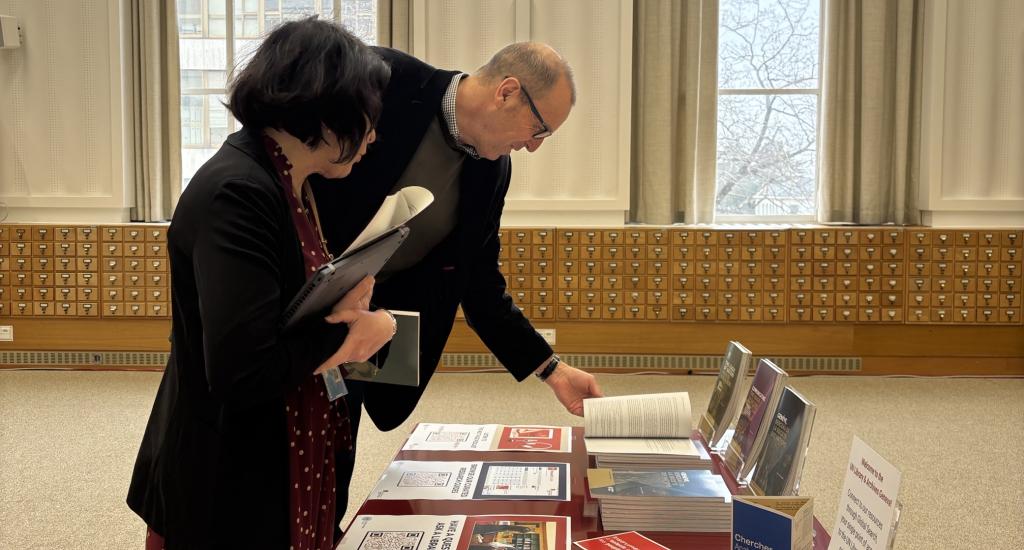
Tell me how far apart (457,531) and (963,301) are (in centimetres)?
558

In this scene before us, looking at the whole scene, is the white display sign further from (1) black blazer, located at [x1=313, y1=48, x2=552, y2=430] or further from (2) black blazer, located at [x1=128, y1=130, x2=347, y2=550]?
(1) black blazer, located at [x1=313, y1=48, x2=552, y2=430]

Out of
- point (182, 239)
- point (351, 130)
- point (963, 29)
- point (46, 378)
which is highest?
point (963, 29)

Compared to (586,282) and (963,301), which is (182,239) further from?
(963,301)

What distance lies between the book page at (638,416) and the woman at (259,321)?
0.75 metres

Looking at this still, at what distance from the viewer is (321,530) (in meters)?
1.57

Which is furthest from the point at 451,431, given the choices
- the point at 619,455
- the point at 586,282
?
the point at 586,282

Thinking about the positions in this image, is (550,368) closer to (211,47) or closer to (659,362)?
(659,362)

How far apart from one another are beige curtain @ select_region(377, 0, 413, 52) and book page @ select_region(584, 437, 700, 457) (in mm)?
4991

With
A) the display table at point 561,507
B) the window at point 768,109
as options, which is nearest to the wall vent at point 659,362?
the window at point 768,109

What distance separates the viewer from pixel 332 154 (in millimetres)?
1403

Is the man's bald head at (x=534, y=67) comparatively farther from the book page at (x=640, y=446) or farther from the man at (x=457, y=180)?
the book page at (x=640, y=446)

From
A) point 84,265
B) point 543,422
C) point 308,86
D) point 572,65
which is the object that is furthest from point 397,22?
point 308,86

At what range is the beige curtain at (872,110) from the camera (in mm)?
6449

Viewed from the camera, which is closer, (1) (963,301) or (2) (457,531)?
(2) (457,531)
